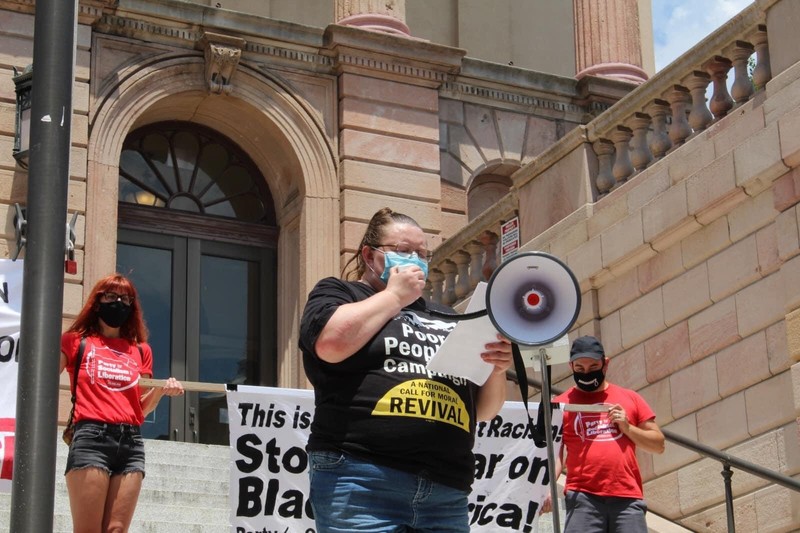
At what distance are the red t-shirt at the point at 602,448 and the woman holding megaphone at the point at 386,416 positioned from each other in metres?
3.65

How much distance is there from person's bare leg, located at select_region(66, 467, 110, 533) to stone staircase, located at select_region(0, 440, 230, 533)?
1258mm

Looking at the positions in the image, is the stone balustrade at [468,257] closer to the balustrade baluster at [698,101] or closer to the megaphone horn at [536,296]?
the balustrade baluster at [698,101]

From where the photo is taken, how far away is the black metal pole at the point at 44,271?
5.57 metres

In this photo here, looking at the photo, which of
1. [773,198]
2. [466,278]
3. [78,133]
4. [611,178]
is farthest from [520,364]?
[78,133]

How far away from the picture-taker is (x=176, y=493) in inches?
440

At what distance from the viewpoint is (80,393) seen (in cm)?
804

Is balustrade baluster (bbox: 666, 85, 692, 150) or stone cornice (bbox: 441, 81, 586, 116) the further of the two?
stone cornice (bbox: 441, 81, 586, 116)

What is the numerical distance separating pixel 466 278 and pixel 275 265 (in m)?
3.43

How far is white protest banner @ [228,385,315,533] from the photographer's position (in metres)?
9.31

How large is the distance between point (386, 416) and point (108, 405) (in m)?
3.27

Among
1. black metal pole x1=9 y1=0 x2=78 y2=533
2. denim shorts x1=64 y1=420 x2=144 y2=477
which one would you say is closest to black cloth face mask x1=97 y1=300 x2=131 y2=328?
denim shorts x1=64 y1=420 x2=144 y2=477

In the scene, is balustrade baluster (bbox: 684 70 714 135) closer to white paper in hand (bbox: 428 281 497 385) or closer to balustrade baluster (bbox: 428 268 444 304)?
balustrade baluster (bbox: 428 268 444 304)

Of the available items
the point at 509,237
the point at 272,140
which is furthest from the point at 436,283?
the point at 272,140

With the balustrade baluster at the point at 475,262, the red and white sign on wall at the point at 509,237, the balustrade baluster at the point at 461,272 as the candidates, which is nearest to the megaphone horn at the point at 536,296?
the red and white sign on wall at the point at 509,237
